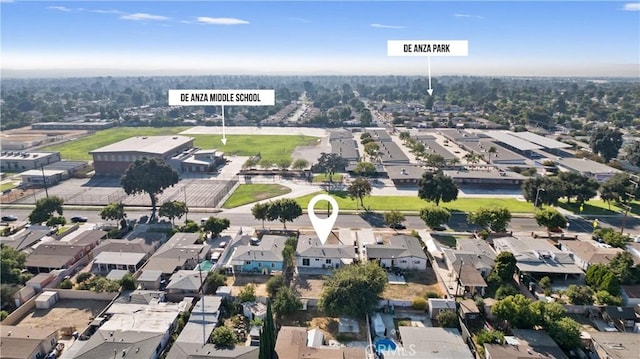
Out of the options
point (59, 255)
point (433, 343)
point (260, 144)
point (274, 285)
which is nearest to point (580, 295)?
point (433, 343)

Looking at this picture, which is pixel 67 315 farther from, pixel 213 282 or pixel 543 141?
pixel 543 141

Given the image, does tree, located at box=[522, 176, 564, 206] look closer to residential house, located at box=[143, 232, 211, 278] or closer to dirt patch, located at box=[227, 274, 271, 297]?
dirt patch, located at box=[227, 274, 271, 297]

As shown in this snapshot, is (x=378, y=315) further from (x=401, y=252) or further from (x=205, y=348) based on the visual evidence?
(x=205, y=348)

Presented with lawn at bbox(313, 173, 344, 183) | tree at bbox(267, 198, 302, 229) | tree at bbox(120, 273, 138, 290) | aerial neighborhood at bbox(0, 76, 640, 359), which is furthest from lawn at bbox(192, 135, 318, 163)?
tree at bbox(120, 273, 138, 290)

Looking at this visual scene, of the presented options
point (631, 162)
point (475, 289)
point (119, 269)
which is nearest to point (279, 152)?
point (119, 269)

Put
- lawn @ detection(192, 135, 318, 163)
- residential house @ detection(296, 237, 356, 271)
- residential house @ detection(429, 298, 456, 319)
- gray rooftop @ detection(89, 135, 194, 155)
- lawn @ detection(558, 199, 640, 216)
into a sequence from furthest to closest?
lawn @ detection(192, 135, 318, 163), gray rooftop @ detection(89, 135, 194, 155), lawn @ detection(558, 199, 640, 216), residential house @ detection(296, 237, 356, 271), residential house @ detection(429, 298, 456, 319)
